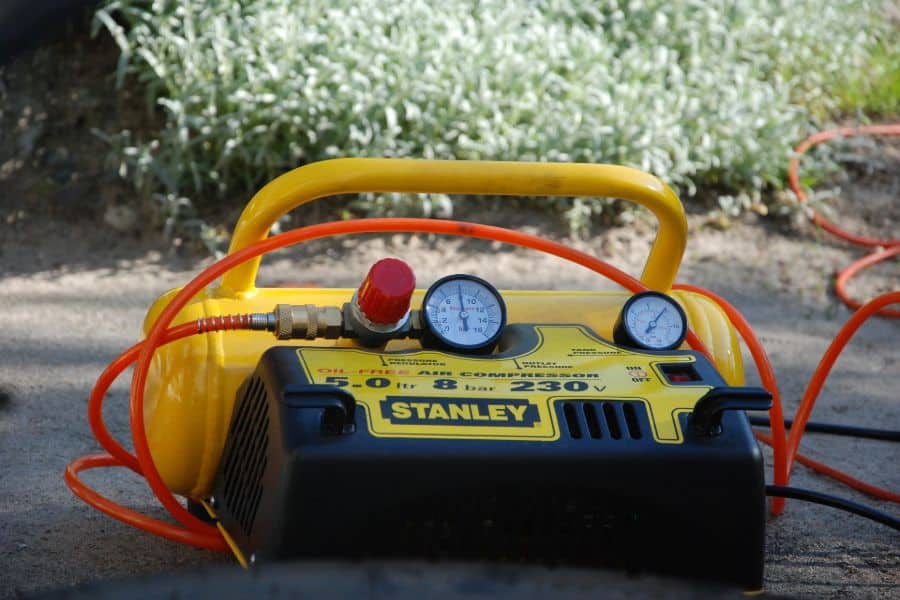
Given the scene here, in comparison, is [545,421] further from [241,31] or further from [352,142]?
[241,31]

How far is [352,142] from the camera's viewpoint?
353cm

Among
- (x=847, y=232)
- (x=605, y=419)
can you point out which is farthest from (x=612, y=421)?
(x=847, y=232)

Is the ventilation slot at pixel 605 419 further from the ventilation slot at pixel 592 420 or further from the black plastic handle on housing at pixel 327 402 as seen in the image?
the black plastic handle on housing at pixel 327 402

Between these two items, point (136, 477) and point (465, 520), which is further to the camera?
point (136, 477)

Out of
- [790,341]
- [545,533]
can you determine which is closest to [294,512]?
[545,533]

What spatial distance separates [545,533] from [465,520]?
98 mm

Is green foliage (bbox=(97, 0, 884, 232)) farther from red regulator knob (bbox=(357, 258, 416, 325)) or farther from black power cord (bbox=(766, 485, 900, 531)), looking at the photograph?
red regulator knob (bbox=(357, 258, 416, 325))

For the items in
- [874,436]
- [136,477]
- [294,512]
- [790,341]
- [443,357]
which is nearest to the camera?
[294,512]

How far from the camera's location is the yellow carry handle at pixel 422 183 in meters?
1.71

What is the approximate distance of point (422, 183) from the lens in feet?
5.63

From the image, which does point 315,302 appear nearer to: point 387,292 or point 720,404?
point 387,292

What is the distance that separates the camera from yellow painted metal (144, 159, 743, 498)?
162cm

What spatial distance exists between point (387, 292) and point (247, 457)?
274mm

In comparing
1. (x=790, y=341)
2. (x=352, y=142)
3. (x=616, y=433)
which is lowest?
(x=790, y=341)
